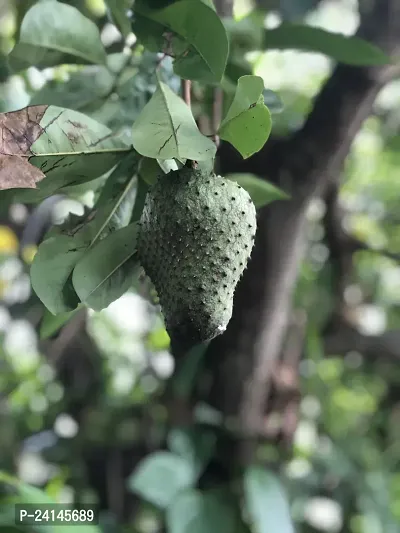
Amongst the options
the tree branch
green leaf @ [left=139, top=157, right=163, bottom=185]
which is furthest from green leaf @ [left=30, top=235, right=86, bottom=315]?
the tree branch

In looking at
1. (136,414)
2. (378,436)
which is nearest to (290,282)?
(136,414)

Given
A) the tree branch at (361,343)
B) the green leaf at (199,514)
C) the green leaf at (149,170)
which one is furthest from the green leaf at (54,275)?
the tree branch at (361,343)

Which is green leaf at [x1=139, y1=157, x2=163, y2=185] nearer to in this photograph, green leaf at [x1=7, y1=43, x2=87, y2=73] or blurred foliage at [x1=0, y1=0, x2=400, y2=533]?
green leaf at [x1=7, y1=43, x2=87, y2=73]

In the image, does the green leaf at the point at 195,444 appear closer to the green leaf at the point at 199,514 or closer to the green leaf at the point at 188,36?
the green leaf at the point at 199,514

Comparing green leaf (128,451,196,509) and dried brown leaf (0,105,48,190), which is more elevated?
dried brown leaf (0,105,48,190)

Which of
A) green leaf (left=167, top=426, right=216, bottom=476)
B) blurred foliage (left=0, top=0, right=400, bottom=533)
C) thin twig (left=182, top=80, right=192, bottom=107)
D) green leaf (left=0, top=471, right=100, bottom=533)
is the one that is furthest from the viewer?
blurred foliage (left=0, top=0, right=400, bottom=533)
